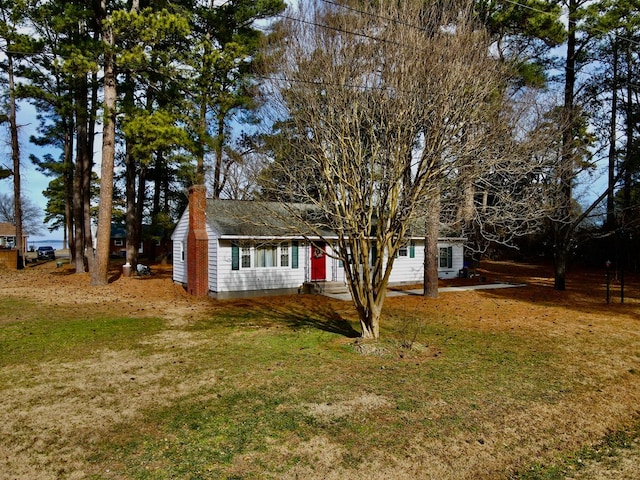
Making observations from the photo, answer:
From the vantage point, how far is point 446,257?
22.1m

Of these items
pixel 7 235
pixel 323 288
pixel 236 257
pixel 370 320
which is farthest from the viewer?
pixel 7 235

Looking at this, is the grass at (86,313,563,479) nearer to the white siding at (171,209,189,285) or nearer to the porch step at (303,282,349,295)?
the porch step at (303,282,349,295)

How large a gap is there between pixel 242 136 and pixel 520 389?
60.3 feet

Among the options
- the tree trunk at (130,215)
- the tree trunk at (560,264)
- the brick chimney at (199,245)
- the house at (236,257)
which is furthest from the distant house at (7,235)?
the tree trunk at (560,264)

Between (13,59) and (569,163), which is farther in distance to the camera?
(13,59)

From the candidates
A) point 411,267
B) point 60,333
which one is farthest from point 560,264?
point 60,333

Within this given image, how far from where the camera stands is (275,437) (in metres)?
4.71

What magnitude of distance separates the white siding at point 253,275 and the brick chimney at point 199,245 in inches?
36.1

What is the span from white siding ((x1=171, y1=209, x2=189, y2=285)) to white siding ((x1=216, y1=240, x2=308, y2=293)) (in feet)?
10.2

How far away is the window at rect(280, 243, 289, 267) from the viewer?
17.3 metres

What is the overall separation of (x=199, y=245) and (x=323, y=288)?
4.98 metres

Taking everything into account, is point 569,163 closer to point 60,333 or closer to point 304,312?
point 304,312

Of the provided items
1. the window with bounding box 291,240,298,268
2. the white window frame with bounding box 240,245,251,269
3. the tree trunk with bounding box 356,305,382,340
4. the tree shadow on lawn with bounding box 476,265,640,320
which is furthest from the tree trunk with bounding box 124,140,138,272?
the tree shadow on lawn with bounding box 476,265,640,320

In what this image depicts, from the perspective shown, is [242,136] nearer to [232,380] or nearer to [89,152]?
[89,152]
